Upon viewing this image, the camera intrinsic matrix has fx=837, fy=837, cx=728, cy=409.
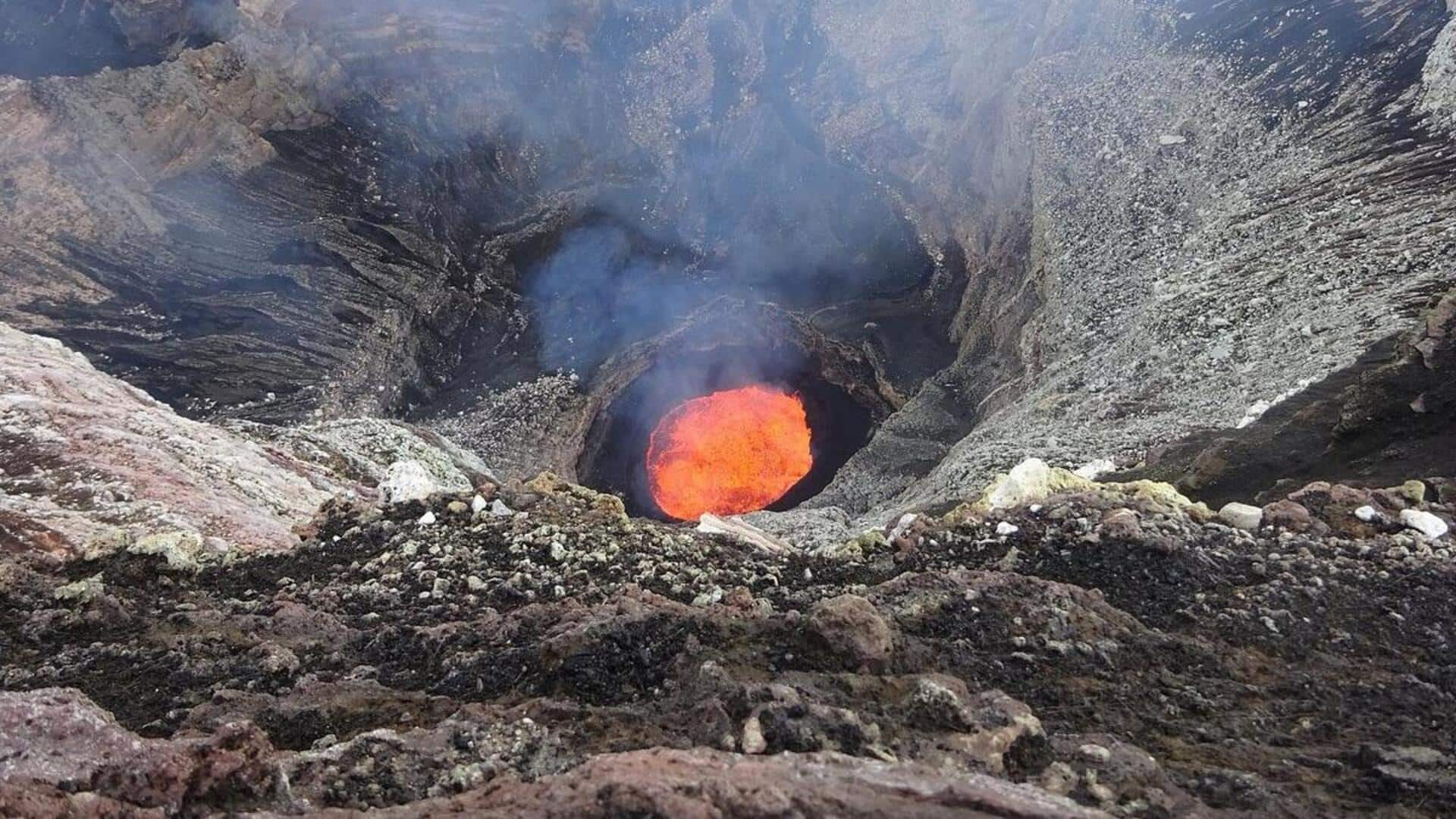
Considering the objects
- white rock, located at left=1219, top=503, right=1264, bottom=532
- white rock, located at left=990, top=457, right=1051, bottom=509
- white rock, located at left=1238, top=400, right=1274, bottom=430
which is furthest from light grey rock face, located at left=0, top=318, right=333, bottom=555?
white rock, located at left=1238, top=400, right=1274, bottom=430

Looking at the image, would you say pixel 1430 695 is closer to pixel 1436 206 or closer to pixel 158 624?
pixel 158 624

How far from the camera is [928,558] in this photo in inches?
299

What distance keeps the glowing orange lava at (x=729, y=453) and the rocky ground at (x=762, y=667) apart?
19.9m

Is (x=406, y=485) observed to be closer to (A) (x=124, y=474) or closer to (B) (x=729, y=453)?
(A) (x=124, y=474)

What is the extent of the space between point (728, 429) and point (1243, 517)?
81.8ft

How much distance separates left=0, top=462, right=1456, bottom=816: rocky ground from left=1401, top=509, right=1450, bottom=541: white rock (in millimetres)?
50

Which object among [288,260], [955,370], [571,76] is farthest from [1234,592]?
[571,76]

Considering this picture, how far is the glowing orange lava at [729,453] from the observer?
29.0 meters

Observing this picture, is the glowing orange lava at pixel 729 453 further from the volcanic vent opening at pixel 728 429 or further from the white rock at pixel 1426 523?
the white rock at pixel 1426 523

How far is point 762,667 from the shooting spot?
214 inches

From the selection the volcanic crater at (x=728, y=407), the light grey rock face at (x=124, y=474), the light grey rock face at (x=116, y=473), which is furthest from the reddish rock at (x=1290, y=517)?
the light grey rock face at (x=116, y=473)

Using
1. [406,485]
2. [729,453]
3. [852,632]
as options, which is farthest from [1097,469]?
[729,453]

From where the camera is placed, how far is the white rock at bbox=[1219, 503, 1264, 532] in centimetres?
739

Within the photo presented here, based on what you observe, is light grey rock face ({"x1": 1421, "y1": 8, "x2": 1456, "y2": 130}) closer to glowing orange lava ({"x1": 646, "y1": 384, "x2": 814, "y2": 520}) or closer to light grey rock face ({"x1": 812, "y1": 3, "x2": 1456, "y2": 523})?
light grey rock face ({"x1": 812, "y1": 3, "x2": 1456, "y2": 523})
